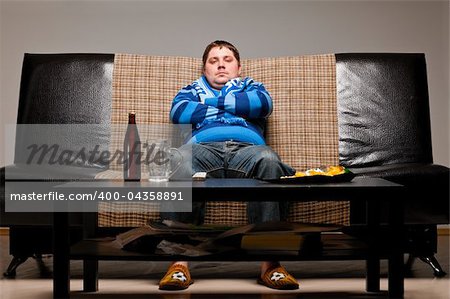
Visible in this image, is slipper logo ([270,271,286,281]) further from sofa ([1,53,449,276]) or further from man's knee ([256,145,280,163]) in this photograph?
sofa ([1,53,449,276])

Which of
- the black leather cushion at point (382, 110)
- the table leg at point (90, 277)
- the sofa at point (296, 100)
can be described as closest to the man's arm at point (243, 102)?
the sofa at point (296, 100)

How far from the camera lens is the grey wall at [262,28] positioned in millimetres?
4355

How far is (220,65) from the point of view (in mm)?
3260

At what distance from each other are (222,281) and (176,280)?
0.29 metres

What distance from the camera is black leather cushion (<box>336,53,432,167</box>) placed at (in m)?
3.36

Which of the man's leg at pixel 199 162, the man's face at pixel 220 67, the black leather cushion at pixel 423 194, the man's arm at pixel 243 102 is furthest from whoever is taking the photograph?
the man's face at pixel 220 67

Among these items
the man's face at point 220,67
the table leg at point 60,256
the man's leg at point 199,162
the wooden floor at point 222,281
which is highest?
the man's face at point 220,67

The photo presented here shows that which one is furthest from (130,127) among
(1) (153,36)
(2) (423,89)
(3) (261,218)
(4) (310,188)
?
(1) (153,36)

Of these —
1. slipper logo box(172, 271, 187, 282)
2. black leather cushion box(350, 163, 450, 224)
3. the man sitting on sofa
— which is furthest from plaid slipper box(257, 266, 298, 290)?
black leather cushion box(350, 163, 450, 224)

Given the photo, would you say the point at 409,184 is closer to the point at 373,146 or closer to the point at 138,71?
the point at 373,146

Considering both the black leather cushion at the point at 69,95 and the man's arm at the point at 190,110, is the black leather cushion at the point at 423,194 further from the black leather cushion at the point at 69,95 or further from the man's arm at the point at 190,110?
the black leather cushion at the point at 69,95

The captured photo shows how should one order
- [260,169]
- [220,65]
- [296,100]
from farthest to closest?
[296,100]
[220,65]
[260,169]
